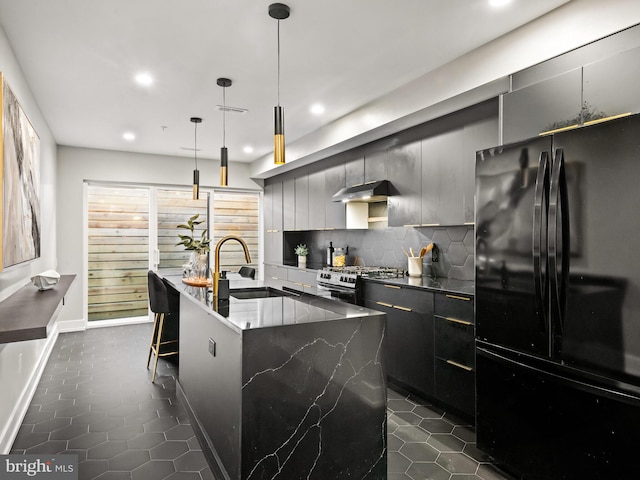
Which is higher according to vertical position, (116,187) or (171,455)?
(116,187)

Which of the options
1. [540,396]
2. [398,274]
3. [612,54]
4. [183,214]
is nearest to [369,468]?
[540,396]

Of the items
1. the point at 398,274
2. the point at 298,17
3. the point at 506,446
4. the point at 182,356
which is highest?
the point at 298,17

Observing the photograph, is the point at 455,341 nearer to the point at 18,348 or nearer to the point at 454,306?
the point at 454,306

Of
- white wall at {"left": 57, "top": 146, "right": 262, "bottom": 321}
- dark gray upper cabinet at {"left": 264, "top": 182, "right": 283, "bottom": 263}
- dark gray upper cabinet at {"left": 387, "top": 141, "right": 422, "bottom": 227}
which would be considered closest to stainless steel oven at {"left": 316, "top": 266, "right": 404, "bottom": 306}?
dark gray upper cabinet at {"left": 387, "top": 141, "right": 422, "bottom": 227}

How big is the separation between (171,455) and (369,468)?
127 cm

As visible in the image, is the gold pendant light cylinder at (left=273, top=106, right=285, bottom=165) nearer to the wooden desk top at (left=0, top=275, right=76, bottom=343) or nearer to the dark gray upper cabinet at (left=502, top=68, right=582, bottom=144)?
the wooden desk top at (left=0, top=275, right=76, bottom=343)

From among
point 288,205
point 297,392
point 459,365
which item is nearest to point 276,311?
point 297,392

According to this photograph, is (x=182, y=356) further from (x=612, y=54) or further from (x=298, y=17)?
(x=612, y=54)

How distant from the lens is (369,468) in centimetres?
218

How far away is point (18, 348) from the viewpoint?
3.03 metres

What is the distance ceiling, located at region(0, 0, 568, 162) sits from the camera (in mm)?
2467

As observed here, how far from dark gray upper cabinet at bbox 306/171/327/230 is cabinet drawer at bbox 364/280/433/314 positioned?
184 cm

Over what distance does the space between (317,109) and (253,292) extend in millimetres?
2173

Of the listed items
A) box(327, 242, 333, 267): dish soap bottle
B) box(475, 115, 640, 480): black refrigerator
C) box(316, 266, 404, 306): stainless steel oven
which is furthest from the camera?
box(327, 242, 333, 267): dish soap bottle
